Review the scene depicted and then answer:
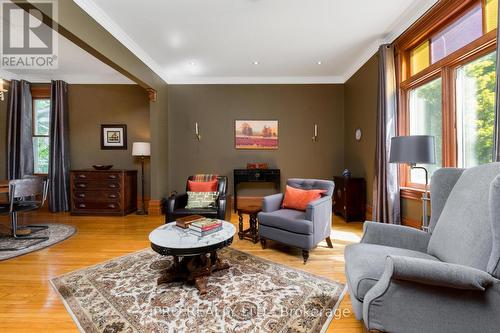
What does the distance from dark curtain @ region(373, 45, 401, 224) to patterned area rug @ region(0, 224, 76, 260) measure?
4507 mm

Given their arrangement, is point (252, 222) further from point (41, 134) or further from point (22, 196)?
point (41, 134)

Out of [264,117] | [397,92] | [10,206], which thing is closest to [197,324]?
[10,206]

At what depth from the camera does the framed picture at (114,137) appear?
4.98 meters

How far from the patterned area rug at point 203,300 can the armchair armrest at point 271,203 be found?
697 mm

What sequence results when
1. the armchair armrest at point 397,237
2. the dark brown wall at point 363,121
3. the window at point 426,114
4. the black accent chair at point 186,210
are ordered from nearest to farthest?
→ the armchair armrest at point 397,237 → the window at point 426,114 → the black accent chair at point 186,210 → the dark brown wall at point 363,121

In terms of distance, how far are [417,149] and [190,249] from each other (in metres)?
2.18

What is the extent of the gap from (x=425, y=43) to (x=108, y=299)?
4398 millimetres

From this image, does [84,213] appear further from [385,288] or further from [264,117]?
[385,288]

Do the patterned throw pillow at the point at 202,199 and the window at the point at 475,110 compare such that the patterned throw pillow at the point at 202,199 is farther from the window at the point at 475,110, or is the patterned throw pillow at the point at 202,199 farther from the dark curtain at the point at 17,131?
the dark curtain at the point at 17,131

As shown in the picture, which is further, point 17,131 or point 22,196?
point 17,131

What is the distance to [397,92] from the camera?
313cm

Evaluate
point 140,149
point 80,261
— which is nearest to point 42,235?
point 80,261

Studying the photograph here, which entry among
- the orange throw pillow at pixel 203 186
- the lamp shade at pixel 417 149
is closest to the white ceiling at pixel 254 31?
the lamp shade at pixel 417 149

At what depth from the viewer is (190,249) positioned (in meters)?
1.78
